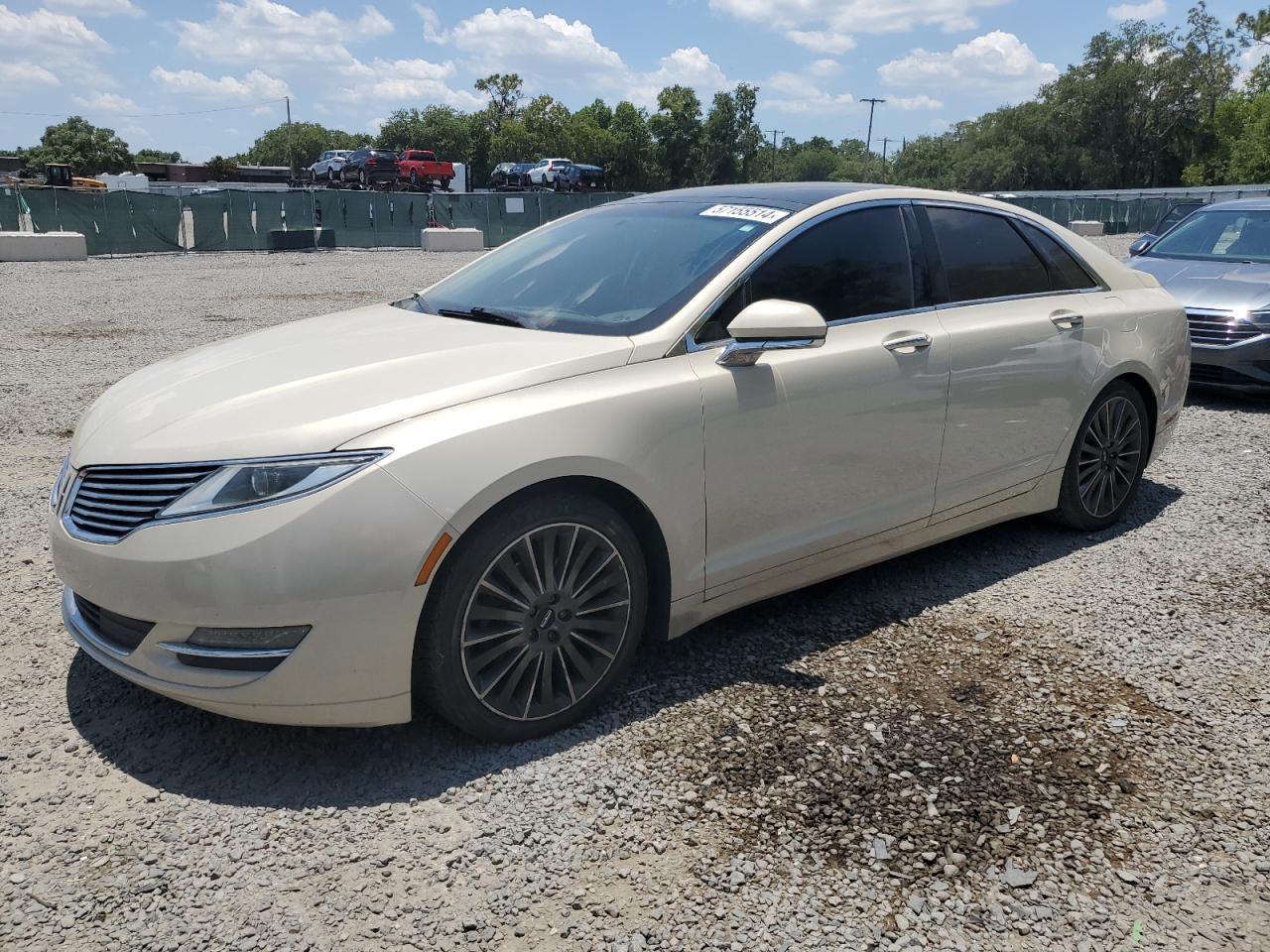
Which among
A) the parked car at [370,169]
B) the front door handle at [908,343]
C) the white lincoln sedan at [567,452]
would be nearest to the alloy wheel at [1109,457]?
the white lincoln sedan at [567,452]

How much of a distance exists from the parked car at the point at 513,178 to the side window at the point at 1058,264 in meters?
49.0

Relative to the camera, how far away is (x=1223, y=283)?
27.0ft

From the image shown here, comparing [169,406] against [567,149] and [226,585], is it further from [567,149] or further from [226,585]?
[567,149]

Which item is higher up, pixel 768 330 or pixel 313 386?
pixel 768 330

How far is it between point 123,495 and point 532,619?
1211 millimetres

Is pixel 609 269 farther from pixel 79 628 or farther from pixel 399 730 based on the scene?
pixel 79 628

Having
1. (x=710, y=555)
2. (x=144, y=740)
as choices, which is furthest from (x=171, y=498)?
(x=710, y=555)

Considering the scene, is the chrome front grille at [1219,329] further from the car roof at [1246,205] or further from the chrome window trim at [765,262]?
the chrome window trim at [765,262]

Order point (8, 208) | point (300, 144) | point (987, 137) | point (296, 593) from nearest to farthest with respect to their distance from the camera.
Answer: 1. point (296, 593)
2. point (8, 208)
3. point (987, 137)
4. point (300, 144)

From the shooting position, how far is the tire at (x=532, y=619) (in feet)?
9.42

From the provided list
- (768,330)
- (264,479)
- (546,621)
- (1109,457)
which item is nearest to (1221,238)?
(1109,457)

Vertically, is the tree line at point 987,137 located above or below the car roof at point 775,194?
above

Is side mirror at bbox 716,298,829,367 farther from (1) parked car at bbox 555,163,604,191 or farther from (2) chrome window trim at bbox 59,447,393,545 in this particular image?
(1) parked car at bbox 555,163,604,191

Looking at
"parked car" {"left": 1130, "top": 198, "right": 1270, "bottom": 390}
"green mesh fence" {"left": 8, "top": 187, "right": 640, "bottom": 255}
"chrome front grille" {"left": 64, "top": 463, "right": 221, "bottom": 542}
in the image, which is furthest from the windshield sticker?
"green mesh fence" {"left": 8, "top": 187, "right": 640, "bottom": 255}
